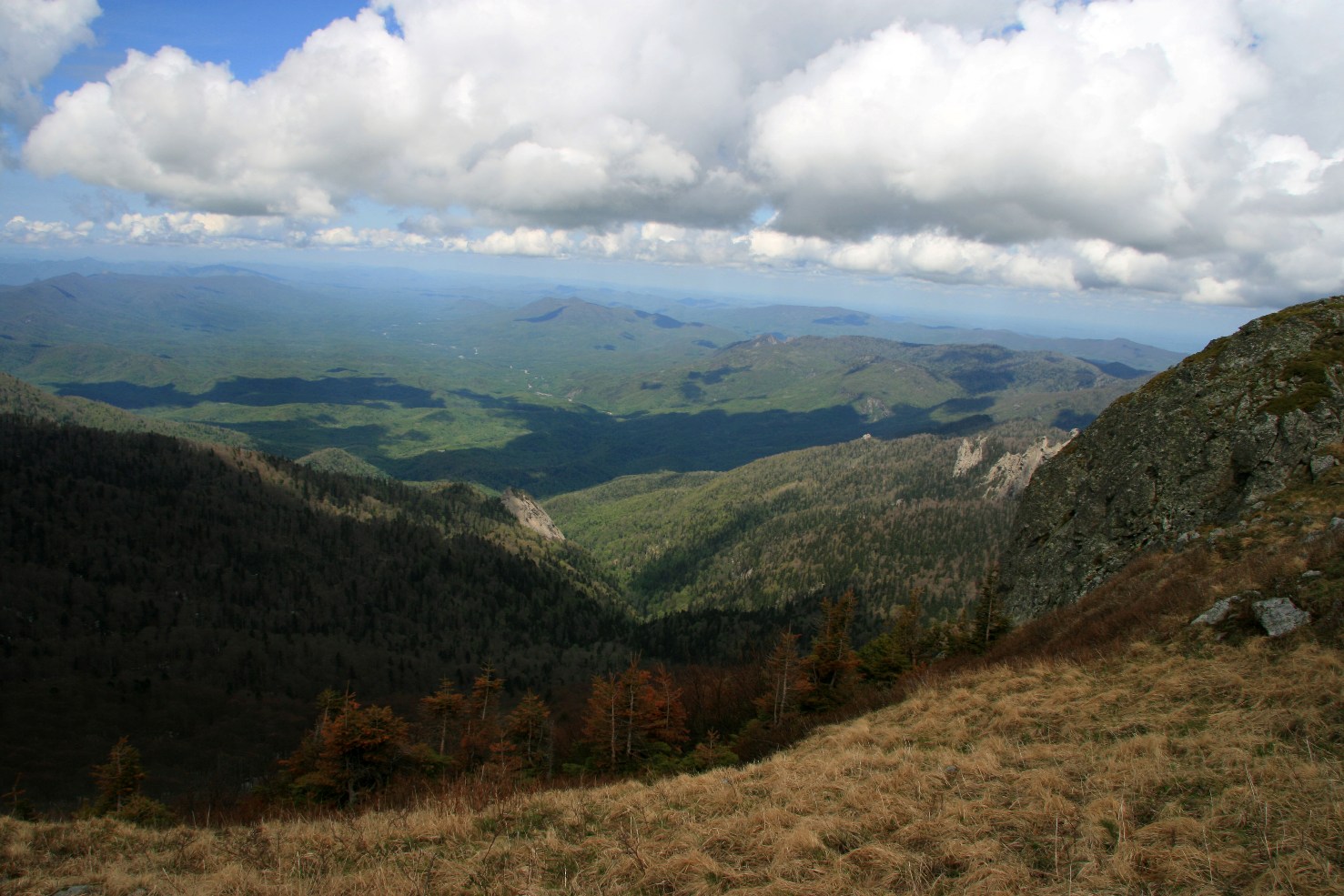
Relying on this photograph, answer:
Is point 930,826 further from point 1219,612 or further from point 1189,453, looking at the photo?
point 1189,453

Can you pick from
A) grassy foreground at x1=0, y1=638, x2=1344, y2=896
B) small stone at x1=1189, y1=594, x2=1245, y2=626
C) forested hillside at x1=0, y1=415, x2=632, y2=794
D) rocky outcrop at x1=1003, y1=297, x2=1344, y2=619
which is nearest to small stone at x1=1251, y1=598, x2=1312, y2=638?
grassy foreground at x1=0, y1=638, x2=1344, y2=896

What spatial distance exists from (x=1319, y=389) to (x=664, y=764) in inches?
1566

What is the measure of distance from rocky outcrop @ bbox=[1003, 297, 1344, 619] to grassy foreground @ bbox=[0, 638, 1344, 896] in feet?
69.5

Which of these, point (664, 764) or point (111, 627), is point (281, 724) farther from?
point (664, 764)

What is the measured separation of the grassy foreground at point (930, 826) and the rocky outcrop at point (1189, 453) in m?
21.2

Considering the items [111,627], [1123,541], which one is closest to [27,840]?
[1123,541]

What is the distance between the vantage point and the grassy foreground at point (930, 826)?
A: 8531 millimetres

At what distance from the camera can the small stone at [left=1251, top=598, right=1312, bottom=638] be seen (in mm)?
15641

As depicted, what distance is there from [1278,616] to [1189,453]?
2412 centimetres

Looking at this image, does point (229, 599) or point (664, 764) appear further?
point (229, 599)

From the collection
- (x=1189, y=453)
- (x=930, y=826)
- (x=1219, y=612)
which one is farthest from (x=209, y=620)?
(x=1189, y=453)

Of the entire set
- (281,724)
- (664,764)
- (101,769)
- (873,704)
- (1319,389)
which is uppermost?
(1319,389)

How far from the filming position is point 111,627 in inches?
5138

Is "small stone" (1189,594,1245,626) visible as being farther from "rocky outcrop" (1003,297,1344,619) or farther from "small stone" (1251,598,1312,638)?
"rocky outcrop" (1003,297,1344,619)
